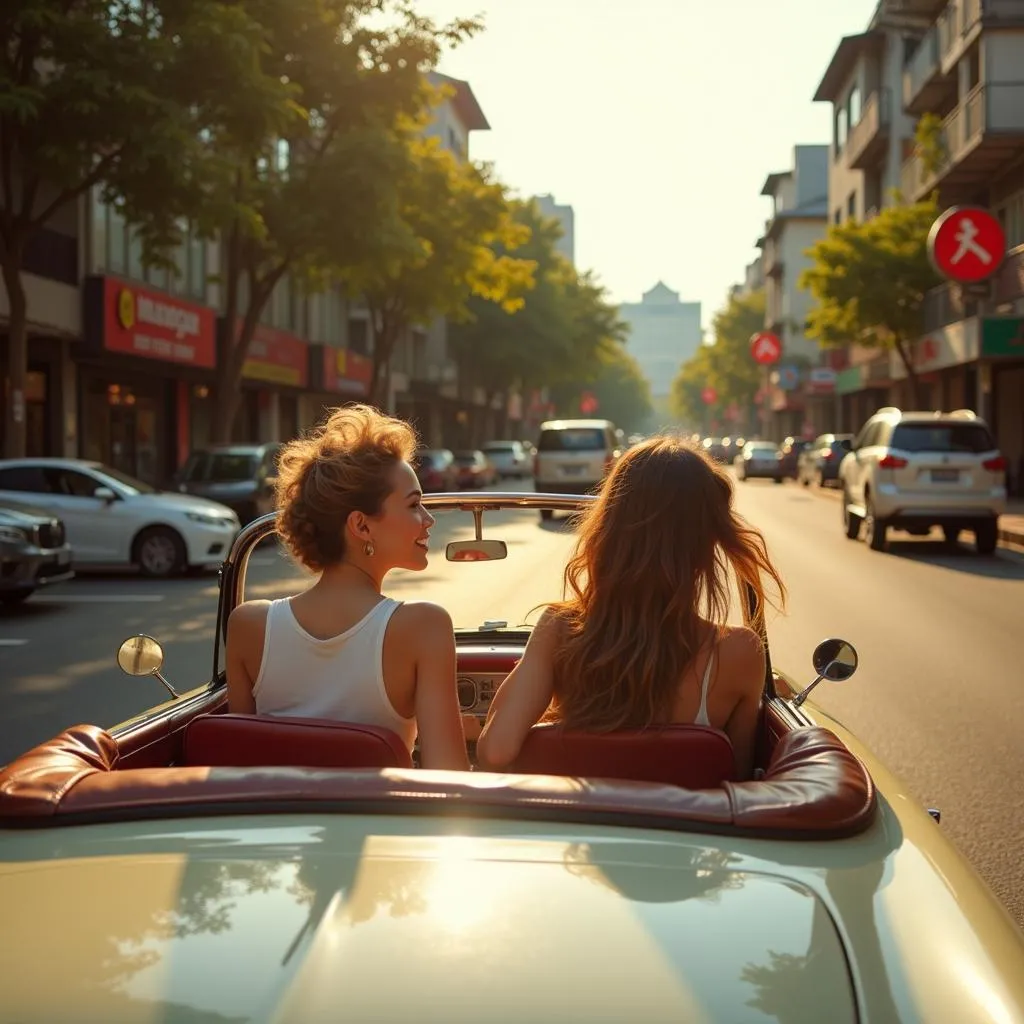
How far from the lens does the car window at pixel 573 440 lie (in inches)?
1264

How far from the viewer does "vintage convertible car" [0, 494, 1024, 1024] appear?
1.64 meters

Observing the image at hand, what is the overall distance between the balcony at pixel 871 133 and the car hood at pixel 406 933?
54577mm

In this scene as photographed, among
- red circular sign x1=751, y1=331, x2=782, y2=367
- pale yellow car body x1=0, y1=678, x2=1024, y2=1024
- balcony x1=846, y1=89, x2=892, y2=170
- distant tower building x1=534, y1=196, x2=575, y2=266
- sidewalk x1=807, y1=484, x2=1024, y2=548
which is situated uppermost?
distant tower building x1=534, y1=196, x2=575, y2=266

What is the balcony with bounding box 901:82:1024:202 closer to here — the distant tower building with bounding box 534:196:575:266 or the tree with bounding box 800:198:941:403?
the tree with bounding box 800:198:941:403

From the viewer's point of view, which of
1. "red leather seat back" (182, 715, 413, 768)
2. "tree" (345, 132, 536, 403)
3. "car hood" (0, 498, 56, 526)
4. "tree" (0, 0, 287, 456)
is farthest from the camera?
"tree" (345, 132, 536, 403)

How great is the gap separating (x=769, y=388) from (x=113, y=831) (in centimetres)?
9784

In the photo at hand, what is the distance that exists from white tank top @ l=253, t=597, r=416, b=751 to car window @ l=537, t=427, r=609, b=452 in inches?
1152

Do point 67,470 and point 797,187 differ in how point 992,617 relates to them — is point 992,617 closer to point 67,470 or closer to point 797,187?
Result: point 67,470

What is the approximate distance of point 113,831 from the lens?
2088 mm

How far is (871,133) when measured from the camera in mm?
54188

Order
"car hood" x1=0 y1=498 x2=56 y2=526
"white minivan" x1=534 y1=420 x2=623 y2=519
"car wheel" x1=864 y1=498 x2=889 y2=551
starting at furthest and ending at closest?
"white minivan" x1=534 y1=420 x2=623 y2=519, "car wheel" x1=864 y1=498 x2=889 y2=551, "car hood" x1=0 y1=498 x2=56 y2=526

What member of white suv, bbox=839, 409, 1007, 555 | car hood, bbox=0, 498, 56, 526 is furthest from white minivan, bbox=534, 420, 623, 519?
car hood, bbox=0, 498, 56, 526

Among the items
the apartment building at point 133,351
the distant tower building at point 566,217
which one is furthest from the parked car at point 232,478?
the distant tower building at point 566,217

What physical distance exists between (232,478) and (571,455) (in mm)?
9878
